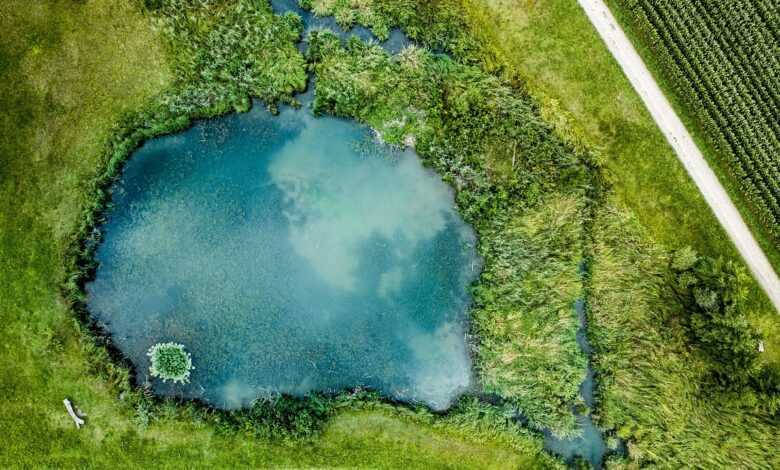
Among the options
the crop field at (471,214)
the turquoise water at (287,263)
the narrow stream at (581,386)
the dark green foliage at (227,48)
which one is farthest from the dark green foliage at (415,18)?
the turquoise water at (287,263)

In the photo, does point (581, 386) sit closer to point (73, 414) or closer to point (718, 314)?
point (718, 314)

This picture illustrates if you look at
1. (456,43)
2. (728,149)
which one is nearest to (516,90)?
(456,43)

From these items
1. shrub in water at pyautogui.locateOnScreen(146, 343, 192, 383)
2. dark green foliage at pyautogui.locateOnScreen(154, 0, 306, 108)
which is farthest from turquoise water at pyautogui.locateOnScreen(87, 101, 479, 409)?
dark green foliage at pyautogui.locateOnScreen(154, 0, 306, 108)

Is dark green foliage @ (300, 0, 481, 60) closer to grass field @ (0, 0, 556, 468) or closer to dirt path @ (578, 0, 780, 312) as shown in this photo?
dirt path @ (578, 0, 780, 312)

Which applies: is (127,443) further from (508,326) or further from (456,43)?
(456,43)

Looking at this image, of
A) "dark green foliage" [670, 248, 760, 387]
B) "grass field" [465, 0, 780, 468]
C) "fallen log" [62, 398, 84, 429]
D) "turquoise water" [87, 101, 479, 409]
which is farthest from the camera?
"grass field" [465, 0, 780, 468]

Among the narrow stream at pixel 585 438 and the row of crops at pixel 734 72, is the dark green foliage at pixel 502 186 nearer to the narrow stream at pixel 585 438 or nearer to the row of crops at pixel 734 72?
the narrow stream at pixel 585 438
